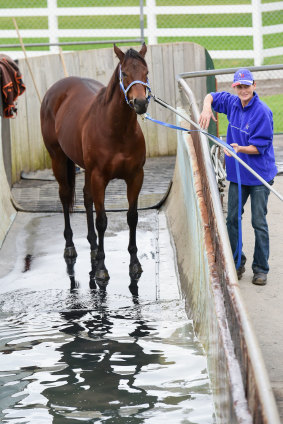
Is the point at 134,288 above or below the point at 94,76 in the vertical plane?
below

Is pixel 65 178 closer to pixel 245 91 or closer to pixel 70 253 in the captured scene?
pixel 70 253

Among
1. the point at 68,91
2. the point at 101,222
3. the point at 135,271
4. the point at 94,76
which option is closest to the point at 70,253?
the point at 101,222

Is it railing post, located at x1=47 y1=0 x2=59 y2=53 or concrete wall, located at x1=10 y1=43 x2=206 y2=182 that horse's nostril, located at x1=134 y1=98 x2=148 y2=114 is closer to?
concrete wall, located at x1=10 y1=43 x2=206 y2=182

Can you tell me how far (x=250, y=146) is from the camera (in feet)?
21.3

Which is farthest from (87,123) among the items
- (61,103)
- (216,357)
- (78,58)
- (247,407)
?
A: (78,58)

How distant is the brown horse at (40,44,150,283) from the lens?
282 inches

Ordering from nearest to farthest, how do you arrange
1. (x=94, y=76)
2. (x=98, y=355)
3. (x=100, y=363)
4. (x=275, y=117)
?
1. (x=100, y=363)
2. (x=98, y=355)
3. (x=94, y=76)
4. (x=275, y=117)

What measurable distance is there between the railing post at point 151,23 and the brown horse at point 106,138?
32.4ft

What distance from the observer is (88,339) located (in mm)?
6176

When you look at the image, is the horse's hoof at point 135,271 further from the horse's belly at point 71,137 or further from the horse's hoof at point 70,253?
the horse's belly at point 71,137

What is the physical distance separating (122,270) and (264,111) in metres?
2.41

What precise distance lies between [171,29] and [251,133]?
43.4 ft

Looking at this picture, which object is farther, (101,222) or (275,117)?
(275,117)

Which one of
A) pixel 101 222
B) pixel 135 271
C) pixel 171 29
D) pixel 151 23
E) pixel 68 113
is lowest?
pixel 135 271
